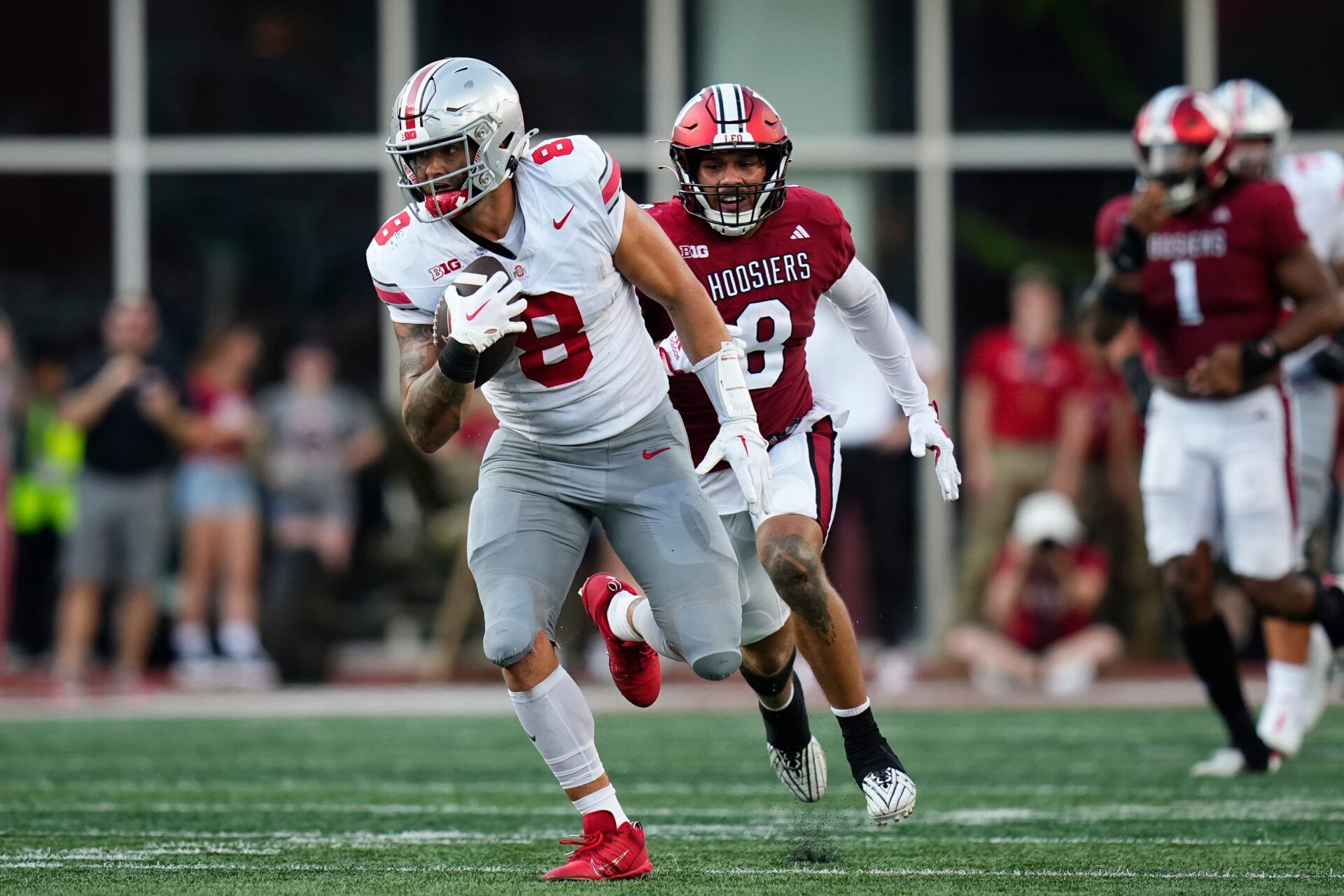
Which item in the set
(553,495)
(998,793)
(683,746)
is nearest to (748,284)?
(553,495)

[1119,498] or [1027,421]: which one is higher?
[1027,421]

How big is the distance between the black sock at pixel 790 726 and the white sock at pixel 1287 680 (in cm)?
220

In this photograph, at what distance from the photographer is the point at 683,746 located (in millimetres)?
7566

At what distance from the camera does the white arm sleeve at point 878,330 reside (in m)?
5.30

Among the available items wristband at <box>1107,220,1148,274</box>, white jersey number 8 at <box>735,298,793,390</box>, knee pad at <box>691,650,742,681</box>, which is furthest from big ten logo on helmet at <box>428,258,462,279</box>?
wristband at <box>1107,220,1148,274</box>

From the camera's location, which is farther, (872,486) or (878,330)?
(872,486)

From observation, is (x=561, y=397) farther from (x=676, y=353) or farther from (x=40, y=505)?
→ (x=40, y=505)

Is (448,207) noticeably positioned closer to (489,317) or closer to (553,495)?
(489,317)

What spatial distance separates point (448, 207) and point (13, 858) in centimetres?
180

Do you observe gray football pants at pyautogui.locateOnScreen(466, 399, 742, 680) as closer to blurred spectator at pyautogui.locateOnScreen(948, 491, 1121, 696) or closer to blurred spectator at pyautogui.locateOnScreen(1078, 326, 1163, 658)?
blurred spectator at pyautogui.locateOnScreen(948, 491, 1121, 696)

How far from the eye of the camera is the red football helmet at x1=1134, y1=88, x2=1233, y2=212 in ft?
21.0

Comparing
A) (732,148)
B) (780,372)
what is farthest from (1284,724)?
(732,148)

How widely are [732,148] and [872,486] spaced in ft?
20.8

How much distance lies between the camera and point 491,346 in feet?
13.8
